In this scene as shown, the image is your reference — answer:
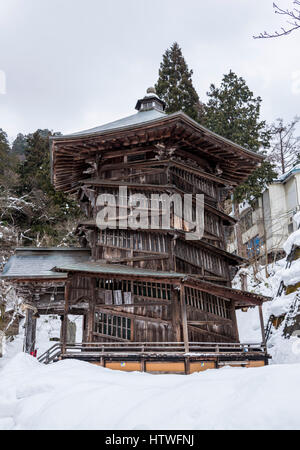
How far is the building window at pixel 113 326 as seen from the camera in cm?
1543

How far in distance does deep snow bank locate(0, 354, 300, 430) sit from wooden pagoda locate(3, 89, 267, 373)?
5390 millimetres

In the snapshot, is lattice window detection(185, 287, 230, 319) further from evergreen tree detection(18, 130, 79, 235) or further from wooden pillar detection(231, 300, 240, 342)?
evergreen tree detection(18, 130, 79, 235)

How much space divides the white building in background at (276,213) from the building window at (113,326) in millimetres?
18865

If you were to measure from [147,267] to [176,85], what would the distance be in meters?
22.1

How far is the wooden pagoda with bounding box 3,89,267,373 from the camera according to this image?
1468 centimetres

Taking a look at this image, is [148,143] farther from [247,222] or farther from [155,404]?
[247,222]

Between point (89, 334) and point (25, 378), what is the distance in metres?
5.30

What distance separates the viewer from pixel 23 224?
3381cm

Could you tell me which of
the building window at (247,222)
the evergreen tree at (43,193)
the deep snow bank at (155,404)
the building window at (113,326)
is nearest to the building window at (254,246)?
the building window at (247,222)

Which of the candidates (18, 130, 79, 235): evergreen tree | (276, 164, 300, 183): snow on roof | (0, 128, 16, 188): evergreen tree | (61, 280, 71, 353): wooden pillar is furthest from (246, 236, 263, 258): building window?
(0, 128, 16, 188): evergreen tree

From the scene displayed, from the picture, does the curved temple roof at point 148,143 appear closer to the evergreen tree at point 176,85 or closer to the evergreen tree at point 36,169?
the evergreen tree at point 176,85

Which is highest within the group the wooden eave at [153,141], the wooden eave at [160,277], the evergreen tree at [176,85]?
the evergreen tree at [176,85]

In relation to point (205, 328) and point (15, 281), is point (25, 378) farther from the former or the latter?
point (205, 328)
